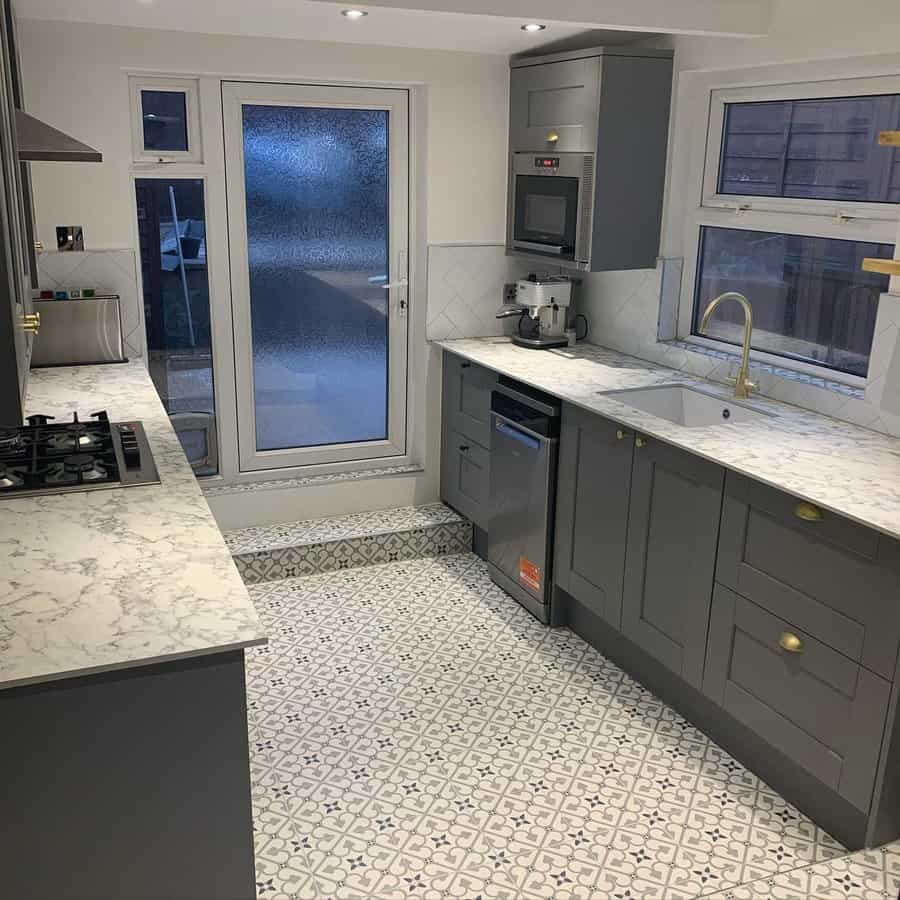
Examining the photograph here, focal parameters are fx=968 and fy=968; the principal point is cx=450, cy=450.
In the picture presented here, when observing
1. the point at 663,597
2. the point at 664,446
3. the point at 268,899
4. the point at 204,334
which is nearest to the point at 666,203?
the point at 664,446

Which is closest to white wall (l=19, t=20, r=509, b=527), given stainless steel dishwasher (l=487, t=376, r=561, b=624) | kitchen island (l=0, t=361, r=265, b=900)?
stainless steel dishwasher (l=487, t=376, r=561, b=624)

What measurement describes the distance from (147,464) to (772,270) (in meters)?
2.44

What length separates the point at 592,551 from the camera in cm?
351

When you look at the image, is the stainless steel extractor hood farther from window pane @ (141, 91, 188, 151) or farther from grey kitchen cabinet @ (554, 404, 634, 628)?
grey kitchen cabinet @ (554, 404, 634, 628)

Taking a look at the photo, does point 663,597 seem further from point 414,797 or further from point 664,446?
point 414,797

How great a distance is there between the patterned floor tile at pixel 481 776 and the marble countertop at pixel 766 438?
0.96 metres

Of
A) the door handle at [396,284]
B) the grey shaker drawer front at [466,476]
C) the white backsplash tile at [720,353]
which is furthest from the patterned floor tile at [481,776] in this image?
the door handle at [396,284]

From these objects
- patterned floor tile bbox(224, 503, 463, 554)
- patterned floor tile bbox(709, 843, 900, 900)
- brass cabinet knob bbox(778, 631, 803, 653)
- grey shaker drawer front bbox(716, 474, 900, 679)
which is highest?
grey shaker drawer front bbox(716, 474, 900, 679)

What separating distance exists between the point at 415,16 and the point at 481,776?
2518mm

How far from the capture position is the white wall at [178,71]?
3.73 m

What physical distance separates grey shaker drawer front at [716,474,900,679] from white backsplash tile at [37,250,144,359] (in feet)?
8.42

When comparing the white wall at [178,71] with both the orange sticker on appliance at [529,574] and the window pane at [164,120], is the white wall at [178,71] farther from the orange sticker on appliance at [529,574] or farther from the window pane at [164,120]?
the orange sticker on appliance at [529,574]

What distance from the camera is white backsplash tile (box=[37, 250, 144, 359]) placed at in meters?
3.88

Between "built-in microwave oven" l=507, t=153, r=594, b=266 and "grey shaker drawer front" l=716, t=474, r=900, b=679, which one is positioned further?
"built-in microwave oven" l=507, t=153, r=594, b=266
